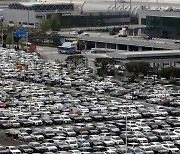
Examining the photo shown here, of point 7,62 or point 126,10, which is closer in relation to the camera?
point 7,62

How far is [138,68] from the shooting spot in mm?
24156

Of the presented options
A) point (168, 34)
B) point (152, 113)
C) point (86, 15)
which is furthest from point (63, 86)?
point (86, 15)

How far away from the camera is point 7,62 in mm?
28000

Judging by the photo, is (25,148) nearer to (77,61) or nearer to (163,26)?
(77,61)

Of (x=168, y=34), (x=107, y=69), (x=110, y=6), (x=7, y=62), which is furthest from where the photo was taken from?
(x=110, y=6)

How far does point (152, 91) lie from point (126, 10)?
21909 mm

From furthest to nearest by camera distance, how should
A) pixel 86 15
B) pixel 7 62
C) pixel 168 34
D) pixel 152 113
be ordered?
1. pixel 86 15
2. pixel 168 34
3. pixel 7 62
4. pixel 152 113

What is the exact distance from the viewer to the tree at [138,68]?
952 inches

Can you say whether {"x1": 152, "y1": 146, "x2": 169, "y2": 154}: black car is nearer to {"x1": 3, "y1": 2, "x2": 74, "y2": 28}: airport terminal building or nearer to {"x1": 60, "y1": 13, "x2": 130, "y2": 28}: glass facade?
{"x1": 60, "y1": 13, "x2": 130, "y2": 28}: glass facade

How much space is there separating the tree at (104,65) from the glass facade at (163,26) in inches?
265

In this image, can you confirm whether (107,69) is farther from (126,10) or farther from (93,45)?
(126,10)

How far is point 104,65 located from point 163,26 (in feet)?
25.7

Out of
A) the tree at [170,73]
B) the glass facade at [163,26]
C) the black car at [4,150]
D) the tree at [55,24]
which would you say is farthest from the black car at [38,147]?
the tree at [55,24]

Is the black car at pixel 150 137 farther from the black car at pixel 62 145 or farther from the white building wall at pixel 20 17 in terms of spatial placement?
the white building wall at pixel 20 17
